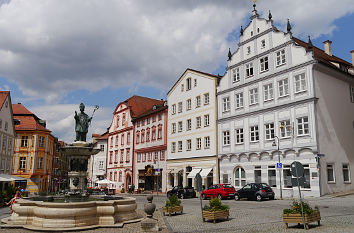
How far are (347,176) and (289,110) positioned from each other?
26.6ft

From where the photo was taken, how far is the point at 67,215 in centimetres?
1234

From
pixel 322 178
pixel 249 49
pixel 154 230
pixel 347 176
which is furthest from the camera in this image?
pixel 249 49

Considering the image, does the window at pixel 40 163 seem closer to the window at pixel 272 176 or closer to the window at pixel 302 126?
the window at pixel 272 176

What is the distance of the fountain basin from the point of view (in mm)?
12336

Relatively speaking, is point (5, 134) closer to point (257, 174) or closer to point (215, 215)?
point (257, 174)

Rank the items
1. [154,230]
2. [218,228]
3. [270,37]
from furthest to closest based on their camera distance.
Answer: [270,37] → [218,228] → [154,230]

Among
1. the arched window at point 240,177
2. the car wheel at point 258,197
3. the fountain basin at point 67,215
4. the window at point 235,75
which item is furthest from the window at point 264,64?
the fountain basin at point 67,215

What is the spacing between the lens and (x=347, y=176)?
30516 mm

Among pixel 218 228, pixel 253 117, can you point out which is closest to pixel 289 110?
pixel 253 117

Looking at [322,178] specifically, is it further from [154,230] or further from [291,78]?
[154,230]

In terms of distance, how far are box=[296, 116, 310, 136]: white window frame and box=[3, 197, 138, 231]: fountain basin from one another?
20.2 meters

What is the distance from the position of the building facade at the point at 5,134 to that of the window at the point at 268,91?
3156cm

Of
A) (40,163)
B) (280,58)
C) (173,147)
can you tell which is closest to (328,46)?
(280,58)

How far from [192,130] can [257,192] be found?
17.7 m
